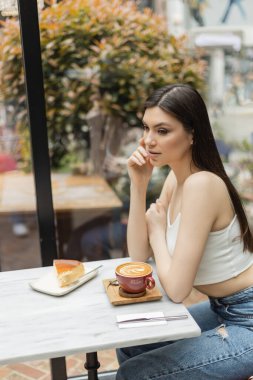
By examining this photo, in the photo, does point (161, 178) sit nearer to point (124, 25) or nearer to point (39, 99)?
point (124, 25)

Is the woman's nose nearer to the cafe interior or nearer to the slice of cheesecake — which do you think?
the slice of cheesecake

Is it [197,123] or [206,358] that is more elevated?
[197,123]

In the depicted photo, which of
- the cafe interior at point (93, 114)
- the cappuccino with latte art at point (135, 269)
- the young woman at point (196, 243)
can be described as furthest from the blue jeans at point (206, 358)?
the cafe interior at point (93, 114)

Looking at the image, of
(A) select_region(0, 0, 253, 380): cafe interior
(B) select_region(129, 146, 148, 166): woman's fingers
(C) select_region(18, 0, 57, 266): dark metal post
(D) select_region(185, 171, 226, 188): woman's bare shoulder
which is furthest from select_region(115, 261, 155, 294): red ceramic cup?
(A) select_region(0, 0, 253, 380): cafe interior

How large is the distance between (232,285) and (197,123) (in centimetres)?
59

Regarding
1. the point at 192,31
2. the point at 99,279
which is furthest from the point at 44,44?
the point at 99,279

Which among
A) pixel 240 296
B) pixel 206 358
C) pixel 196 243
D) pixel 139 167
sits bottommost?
pixel 206 358

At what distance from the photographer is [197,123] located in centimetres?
150

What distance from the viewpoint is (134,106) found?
3.00m

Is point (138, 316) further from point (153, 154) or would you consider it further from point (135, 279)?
point (153, 154)

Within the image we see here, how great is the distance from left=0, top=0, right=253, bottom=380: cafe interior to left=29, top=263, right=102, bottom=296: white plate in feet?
3.12

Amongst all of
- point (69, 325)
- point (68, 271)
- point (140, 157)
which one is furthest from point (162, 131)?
point (69, 325)

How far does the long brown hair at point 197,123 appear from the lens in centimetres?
148

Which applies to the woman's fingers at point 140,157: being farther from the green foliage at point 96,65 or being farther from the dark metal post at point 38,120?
the green foliage at point 96,65
